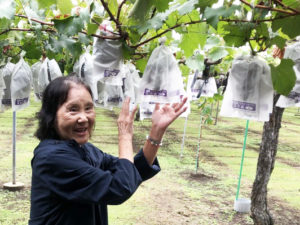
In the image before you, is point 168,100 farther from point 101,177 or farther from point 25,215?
point 25,215

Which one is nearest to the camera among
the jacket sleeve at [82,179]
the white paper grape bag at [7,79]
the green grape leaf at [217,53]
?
the jacket sleeve at [82,179]

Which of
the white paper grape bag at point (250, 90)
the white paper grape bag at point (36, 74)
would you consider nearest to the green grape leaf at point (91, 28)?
the white paper grape bag at point (250, 90)

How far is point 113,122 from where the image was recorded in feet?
42.0

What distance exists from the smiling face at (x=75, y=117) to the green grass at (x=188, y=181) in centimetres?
324

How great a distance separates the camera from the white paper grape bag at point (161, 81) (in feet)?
5.12

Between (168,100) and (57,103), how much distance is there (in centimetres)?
48

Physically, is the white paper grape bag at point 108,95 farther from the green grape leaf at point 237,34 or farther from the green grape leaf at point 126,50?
the green grape leaf at point 237,34

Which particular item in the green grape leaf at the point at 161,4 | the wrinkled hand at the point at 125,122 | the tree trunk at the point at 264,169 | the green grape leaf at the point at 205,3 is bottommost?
the tree trunk at the point at 264,169

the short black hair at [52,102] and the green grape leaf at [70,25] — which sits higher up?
the green grape leaf at [70,25]

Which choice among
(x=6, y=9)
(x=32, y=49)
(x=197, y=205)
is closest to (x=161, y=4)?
(x=6, y=9)

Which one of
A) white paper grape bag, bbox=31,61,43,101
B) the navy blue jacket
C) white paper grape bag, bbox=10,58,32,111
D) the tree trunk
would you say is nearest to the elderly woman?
the navy blue jacket

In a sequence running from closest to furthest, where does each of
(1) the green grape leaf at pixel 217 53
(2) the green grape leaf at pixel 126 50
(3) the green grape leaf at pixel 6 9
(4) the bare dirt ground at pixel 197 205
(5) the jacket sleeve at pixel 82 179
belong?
(3) the green grape leaf at pixel 6 9
(5) the jacket sleeve at pixel 82 179
(2) the green grape leaf at pixel 126 50
(1) the green grape leaf at pixel 217 53
(4) the bare dirt ground at pixel 197 205

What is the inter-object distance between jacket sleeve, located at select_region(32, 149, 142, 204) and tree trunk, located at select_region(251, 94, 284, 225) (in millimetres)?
3044

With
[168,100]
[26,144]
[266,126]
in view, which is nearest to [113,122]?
[26,144]
